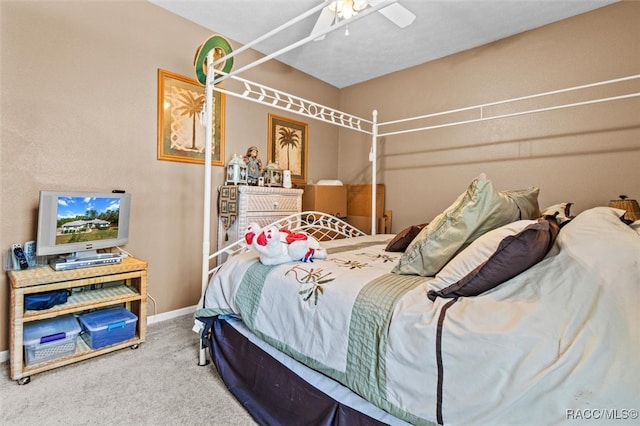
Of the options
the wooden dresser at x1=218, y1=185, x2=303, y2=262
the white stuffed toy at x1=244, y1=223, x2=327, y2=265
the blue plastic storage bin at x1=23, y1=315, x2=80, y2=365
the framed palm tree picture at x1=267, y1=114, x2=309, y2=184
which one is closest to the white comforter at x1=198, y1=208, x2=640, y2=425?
the white stuffed toy at x1=244, y1=223, x2=327, y2=265

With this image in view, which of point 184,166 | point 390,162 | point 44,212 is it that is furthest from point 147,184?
point 390,162

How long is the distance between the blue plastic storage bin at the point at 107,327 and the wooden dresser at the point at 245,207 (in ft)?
3.09

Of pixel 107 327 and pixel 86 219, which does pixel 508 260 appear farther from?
pixel 86 219

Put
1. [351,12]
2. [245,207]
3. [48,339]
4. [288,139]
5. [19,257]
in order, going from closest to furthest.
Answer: [48,339]
[19,257]
[351,12]
[245,207]
[288,139]

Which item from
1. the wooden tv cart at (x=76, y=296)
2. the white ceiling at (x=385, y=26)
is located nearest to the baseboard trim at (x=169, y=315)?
the wooden tv cart at (x=76, y=296)

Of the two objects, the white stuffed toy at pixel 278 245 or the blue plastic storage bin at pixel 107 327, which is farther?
the blue plastic storage bin at pixel 107 327

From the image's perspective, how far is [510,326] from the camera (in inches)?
32.7

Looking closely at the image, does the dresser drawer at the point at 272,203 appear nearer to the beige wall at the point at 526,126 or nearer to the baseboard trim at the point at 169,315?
the baseboard trim at the point at 169,315

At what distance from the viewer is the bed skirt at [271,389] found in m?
1.15

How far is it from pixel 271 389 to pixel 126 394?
85 cm

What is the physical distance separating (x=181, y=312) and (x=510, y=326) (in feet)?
8.96

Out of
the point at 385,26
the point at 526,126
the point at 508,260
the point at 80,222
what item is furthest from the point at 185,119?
the point at 526,126

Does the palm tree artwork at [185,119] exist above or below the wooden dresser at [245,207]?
above

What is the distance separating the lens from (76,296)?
2.07 meters
